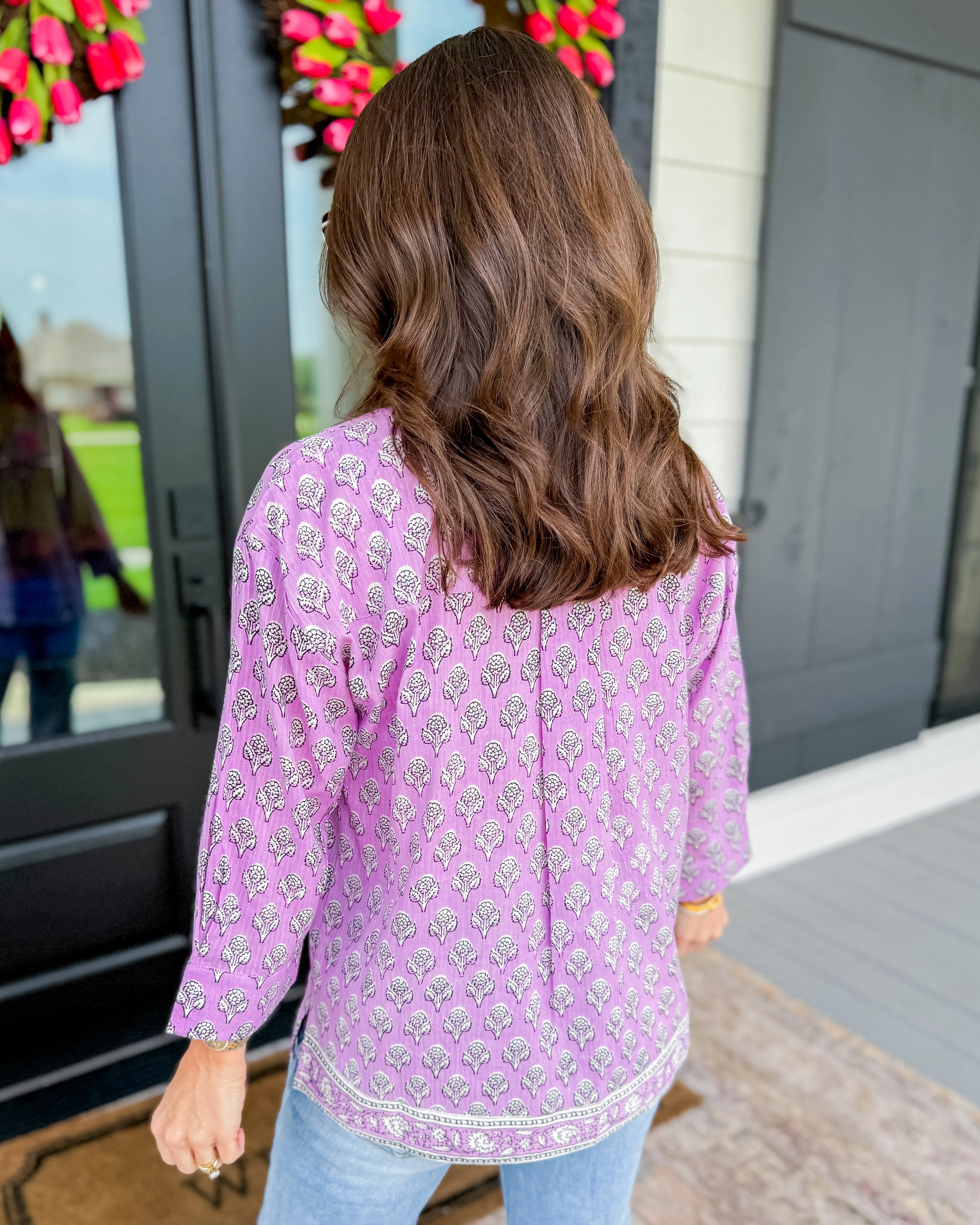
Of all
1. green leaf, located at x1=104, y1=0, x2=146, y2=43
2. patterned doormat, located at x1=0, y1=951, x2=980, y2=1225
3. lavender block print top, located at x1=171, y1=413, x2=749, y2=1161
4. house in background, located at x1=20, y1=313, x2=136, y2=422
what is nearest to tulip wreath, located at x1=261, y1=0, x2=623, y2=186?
green leaf, located at x1=104, y1=0, x2=146, y2=43

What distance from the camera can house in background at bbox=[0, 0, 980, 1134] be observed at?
1.64 m

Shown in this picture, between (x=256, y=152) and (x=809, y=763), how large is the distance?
222 centimetres

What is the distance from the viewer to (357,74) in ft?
5.23

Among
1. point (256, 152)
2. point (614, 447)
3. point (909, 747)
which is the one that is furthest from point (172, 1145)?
point (909, 747)

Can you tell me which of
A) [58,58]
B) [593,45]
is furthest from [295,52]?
[593,45]

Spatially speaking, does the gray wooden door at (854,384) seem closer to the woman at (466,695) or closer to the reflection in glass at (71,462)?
the reflection in glass at (71,462)

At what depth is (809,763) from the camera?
279cm

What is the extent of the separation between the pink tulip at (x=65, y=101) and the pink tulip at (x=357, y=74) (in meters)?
0.44

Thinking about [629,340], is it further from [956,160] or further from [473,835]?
[956,160]

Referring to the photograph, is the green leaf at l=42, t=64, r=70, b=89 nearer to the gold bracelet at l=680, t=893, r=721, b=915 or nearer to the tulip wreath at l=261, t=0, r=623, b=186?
the tulip wreath at l=261, t=0, r=623, b=186

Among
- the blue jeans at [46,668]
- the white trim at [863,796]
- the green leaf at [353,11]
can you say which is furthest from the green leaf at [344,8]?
the white trim at [863,796]

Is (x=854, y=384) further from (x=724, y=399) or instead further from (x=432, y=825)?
(x=432, y=825)

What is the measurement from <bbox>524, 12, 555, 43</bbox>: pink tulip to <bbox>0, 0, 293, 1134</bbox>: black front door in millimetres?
525

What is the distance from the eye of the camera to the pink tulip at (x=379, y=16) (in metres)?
1.58
